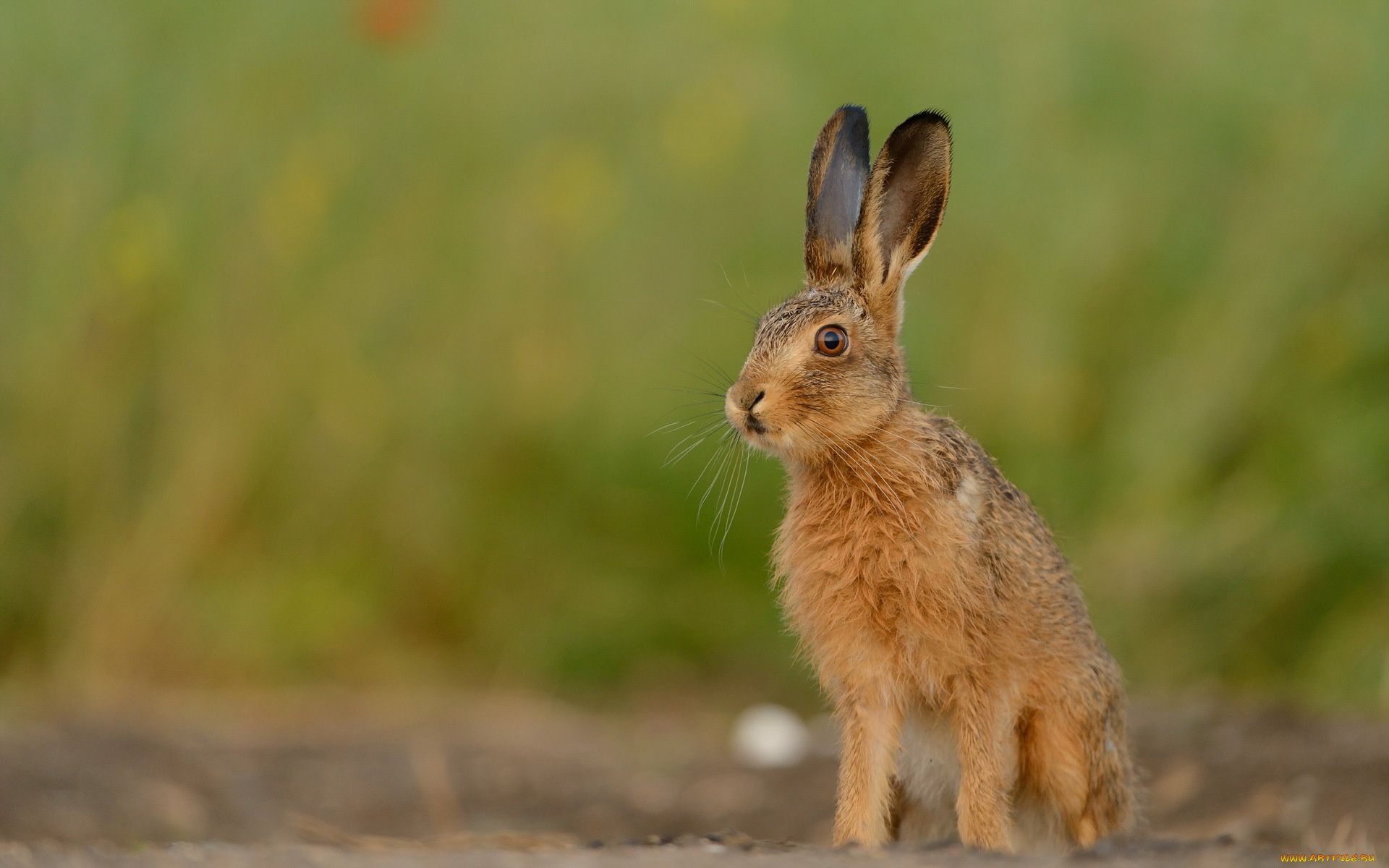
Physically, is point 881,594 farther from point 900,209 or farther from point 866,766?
point 900,209

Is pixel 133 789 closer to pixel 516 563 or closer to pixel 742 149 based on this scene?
A: pixel 516 563

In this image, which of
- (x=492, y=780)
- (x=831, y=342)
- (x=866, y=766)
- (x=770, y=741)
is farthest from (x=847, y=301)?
(x=492, y=780)

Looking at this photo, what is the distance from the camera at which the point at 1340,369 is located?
5.50 m

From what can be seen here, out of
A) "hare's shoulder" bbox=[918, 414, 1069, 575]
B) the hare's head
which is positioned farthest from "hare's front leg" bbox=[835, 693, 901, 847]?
the hare's head

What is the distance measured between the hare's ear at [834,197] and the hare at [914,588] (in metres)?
0.10

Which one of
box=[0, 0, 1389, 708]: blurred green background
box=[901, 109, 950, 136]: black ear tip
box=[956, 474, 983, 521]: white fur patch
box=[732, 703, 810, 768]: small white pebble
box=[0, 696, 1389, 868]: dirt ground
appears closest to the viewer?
box=[956, 474, 983, 521]: white fur patch

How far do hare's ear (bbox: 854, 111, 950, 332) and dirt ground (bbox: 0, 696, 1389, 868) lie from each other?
59.6 inches

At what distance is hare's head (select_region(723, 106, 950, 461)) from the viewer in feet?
10.4

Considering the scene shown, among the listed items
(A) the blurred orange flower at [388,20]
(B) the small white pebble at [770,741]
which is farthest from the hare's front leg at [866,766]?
(A) the blurred orange flower at [388,20]

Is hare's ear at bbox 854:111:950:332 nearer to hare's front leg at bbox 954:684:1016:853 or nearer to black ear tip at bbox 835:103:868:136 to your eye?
black ear tip at bbox 835:103:868:136

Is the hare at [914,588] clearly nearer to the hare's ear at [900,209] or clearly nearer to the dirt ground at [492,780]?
the hare's ear at [900,209]

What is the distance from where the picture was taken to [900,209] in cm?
338

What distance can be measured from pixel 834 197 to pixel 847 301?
287mm

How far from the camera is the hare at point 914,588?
3.10m
